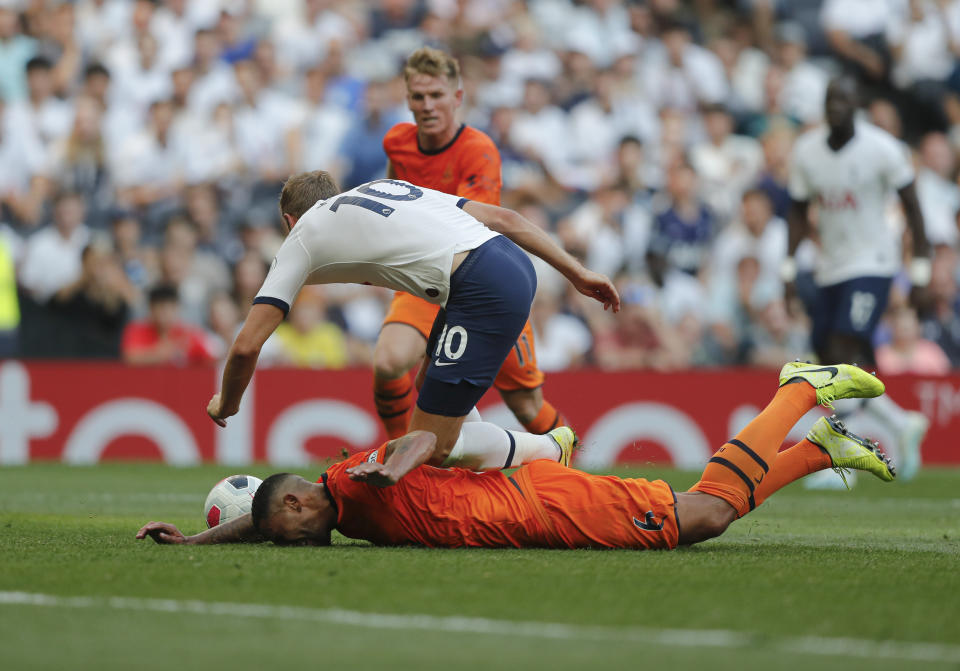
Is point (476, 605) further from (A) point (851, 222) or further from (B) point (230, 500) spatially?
(A) point (851, 222)

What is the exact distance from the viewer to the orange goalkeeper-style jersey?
566 cm

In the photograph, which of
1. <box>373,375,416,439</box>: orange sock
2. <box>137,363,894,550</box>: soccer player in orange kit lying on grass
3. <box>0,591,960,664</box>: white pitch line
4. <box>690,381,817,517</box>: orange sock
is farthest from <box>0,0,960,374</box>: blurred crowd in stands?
<box>0,591,960,664</box>: white pitch line

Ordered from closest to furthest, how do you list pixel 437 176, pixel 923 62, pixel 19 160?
pixel 437 176 < pixel 19 160 < pixel 923 62

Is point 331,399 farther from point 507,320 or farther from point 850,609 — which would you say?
point 850,609

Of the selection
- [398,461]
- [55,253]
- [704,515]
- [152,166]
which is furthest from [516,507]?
[152,166]

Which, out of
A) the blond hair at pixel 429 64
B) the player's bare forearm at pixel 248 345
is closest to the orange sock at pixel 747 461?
the player's bare forearm at pixel 248 345

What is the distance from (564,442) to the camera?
6734 millimetres

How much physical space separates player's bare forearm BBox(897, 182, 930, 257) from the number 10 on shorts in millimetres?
5759

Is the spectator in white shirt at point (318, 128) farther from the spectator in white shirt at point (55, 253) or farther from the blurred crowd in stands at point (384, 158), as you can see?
the spectator in white shirt at point (55, 253)

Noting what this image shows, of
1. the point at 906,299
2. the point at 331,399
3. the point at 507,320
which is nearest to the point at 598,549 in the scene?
the point at 507,320

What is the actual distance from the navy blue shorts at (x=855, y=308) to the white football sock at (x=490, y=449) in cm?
465

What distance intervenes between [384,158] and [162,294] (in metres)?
2.87

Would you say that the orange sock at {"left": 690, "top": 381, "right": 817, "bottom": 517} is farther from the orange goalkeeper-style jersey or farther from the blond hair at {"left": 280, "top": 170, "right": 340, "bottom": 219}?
the blond hair at {"left": 280, "top": 170, "right": 340, "bottom": 219}

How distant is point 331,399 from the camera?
40.7ft
